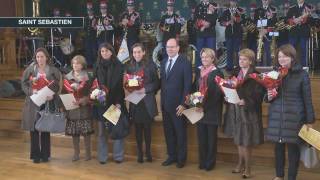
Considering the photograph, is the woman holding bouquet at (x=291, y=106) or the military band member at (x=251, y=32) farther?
the military band member at (x=251, y=32)

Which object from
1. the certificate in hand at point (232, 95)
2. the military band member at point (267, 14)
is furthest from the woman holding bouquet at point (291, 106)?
the military band member at point (267, 14)

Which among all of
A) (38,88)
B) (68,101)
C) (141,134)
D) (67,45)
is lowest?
(141,134)

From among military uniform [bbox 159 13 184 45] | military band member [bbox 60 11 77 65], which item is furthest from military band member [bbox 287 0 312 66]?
military band member [bbox 60 11 77 65]

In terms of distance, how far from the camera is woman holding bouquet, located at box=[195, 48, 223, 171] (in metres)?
4.45

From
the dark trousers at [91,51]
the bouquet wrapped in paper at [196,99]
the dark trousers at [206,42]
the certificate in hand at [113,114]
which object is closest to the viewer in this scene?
the bouquet wrapped in paper at [196,99]

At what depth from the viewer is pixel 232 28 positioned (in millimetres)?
7973

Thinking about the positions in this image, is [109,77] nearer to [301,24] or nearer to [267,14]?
[301,24]

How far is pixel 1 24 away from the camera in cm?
546

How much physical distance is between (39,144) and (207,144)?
1858mm

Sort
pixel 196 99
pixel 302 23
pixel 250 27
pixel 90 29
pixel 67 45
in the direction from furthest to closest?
1. pixel 67 45
2. pixel 90 29
3. pixel 250 27
4. pixel 302 23
5. pixel 196 99

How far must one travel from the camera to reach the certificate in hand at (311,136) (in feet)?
11.0

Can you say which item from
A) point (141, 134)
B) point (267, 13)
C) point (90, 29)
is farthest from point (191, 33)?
point (141, 134)

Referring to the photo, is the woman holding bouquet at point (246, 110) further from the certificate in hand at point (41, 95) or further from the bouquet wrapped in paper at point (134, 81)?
the certificate in hand at point (41, 95)

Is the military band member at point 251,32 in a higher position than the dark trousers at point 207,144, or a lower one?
higher
